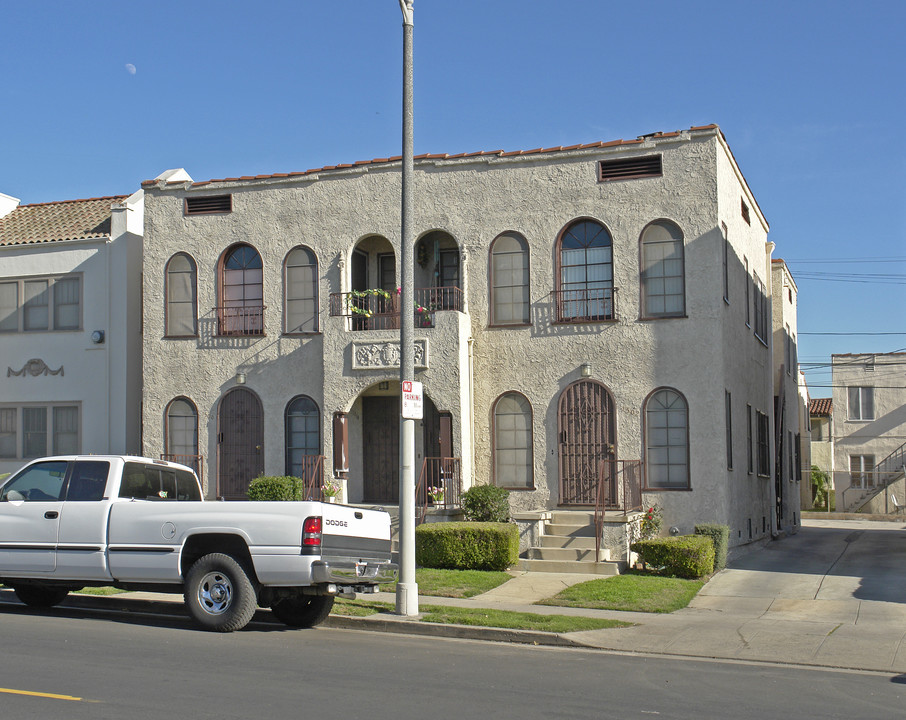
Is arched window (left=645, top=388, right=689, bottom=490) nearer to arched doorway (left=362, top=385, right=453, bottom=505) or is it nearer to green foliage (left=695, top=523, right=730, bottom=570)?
green foliage (left=695, top=523, right=730, bottom=570)

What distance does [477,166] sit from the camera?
21.2 m

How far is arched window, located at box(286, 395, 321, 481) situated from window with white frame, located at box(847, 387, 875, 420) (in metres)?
31.3

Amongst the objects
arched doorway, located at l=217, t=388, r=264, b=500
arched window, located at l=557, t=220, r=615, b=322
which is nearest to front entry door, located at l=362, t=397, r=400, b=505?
arched doorway, located at l=217, t=388, r=264, b=500

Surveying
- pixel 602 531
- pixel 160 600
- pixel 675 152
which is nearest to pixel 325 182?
pixel 675 152

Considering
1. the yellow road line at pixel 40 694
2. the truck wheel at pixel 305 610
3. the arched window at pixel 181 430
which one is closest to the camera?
the yellow road line at pixel 40 694

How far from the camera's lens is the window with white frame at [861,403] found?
45688 millimetres

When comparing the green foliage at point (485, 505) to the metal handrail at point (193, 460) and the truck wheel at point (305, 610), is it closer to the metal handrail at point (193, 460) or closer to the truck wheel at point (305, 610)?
the metal handrail at point (193, 460)

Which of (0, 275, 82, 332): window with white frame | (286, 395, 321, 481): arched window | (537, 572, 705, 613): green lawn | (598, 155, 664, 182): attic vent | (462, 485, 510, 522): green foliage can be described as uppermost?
(598, 155, 664, 182): attic vent

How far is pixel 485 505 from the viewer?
754 inches

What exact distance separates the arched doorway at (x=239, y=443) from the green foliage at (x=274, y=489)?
1.57 m

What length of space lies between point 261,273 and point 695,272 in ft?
30.2

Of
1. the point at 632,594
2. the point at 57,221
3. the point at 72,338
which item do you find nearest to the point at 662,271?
the point at 632,594

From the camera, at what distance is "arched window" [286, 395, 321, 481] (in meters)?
22.0

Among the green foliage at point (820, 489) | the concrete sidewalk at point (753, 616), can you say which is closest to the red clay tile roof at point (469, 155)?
the concrete sidewalk at point (753, 616)
